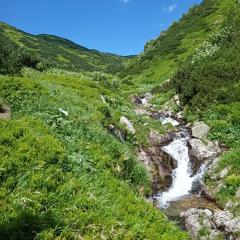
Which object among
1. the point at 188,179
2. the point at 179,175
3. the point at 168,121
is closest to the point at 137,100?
the point at 168,121

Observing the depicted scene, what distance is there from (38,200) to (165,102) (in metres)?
26.7

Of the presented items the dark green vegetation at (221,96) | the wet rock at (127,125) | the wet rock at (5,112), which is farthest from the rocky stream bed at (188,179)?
the wet rock at (5,112)

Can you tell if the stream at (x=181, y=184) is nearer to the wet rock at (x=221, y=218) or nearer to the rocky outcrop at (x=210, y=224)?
the rocky outcrop at (x=210, y=224)

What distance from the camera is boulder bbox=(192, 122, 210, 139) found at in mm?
23277

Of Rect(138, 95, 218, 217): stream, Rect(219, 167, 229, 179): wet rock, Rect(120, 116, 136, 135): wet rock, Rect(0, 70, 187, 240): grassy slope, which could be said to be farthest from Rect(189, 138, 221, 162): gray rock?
Rect(0, 70, 187, 240): grassy slope

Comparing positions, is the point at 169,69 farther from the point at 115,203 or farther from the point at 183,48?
the point at 115,203

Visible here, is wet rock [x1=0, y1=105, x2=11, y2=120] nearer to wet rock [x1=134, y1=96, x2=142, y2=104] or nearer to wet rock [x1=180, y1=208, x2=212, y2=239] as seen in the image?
wet rock [x1=180, y1=208, x2=212, y2=239]

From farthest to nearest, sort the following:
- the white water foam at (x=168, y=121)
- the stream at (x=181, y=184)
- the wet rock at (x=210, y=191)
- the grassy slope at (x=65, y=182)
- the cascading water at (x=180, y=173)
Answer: the white water foam at (x=168, y=121) < the cascading water at (x=180, y=173) < the wet rock at (x=210, y=191) < the stream at (x=181, y=184) < the grassy slope at (x=65, y=182)

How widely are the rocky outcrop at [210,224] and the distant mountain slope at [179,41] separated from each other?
111ft

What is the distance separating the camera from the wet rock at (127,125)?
22.1 meters

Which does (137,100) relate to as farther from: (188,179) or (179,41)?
(179,41)

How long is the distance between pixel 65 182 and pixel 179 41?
4998cm

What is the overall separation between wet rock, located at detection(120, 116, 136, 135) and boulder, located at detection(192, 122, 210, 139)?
3909mm

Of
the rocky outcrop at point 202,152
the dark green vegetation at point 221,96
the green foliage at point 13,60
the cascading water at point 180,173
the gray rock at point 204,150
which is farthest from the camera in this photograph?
the green foliage at point 13,60
